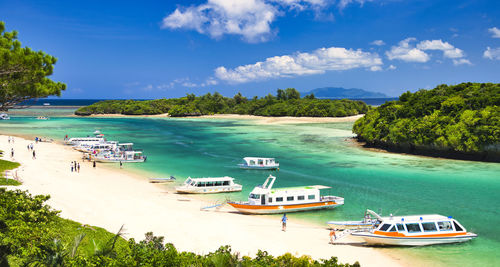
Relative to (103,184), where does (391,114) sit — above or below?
above

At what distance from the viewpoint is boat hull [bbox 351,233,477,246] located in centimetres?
2320

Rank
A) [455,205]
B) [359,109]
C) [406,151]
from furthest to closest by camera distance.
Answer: [359,109] < [406,151] < [455,205]

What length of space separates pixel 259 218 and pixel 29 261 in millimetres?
20063

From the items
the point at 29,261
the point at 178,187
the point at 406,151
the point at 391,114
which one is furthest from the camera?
the point at 391,114

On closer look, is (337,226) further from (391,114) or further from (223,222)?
(391,114)

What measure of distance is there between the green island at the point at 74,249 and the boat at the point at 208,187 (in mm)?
16691

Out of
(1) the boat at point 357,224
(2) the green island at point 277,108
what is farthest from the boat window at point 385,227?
(2) the green island at point 277,108

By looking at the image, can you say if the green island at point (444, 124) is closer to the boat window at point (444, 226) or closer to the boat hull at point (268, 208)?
the boat window at point (444, 226)

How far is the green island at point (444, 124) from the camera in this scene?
5269 centimetres

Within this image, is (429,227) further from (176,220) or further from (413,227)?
(176,220)

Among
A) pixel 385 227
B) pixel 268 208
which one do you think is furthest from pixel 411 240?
pixel 268 208

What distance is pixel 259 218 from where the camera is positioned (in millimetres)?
29422

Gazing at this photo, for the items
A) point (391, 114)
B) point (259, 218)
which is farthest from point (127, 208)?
point (391, 114)

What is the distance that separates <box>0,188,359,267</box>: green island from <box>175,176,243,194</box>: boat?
16.7 metres
